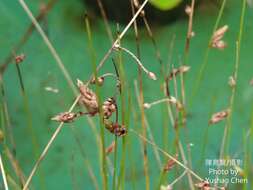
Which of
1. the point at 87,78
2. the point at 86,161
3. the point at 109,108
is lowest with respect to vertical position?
the point at 109,108

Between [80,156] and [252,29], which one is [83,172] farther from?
[252,29]

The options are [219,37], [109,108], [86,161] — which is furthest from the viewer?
[86,161]

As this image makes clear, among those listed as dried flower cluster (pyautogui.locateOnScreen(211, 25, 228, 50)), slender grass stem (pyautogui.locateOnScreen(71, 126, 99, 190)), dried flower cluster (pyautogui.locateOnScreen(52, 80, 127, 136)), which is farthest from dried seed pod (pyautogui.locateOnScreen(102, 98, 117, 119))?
slender grass stem (pyautogui.locateOnScreen(71, 126, 99, 190))

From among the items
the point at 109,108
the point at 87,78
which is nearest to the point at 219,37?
the point at 109,108

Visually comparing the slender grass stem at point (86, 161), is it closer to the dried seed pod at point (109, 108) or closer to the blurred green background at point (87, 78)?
the blurred green background at point (87, 78)

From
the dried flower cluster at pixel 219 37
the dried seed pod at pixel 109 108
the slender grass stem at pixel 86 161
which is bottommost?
the dried seed pod at pixel 109 108

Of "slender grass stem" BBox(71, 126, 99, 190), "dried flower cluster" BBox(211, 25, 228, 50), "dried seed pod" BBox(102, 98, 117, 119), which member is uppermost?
"dried flower cluster" BBox(211, 25, 228, 50)

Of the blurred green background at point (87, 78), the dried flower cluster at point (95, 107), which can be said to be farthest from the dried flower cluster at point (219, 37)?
the blurred green background at point (87, 78)

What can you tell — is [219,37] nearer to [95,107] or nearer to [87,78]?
[95,107]

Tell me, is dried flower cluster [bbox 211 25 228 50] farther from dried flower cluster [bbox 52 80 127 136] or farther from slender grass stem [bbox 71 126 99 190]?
slender grass stem [bbox 71 126 99 190]
